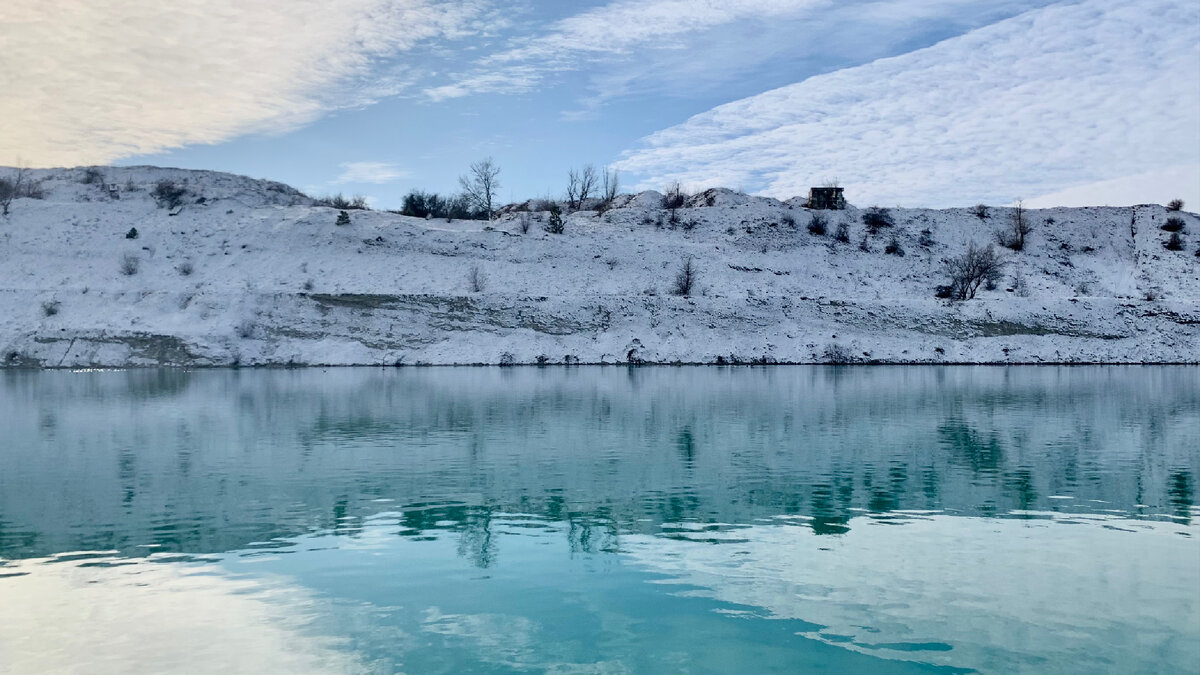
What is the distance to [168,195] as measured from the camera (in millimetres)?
90312

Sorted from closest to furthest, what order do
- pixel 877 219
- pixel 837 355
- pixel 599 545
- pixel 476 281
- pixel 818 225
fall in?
pixel 599 545, pixel 837 355, pixel 476 281, pixel 818 225, pixel 877 219

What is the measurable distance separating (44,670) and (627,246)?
77766 millimetres

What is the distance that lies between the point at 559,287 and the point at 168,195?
1697 inches

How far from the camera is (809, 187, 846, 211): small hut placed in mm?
100625

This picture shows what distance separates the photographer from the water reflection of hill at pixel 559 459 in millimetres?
14344

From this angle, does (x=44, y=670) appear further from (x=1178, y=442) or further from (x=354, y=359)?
(x=354, y=359)

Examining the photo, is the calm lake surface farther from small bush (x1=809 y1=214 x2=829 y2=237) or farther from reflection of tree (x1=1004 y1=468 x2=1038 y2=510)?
small bush (x1=809 y1=214 x2=829 y2=237)

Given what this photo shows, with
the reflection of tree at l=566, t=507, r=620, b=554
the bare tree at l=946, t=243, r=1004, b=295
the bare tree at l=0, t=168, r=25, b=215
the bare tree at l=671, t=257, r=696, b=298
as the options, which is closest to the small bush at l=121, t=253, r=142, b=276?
the bare tree at l=0, t=168, r=25, b=215

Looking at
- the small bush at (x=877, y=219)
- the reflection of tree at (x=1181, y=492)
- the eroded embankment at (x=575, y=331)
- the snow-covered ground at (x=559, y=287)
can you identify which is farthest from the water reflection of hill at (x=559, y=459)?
the small bush at (x=877, y=219)

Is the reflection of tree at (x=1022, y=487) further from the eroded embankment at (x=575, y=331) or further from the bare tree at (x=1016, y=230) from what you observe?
the bare tree at (x=1016, y=230)

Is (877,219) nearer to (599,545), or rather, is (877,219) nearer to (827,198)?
(827,198)

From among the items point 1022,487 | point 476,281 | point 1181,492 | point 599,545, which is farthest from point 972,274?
point 599,545

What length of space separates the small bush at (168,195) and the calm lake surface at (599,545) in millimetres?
68664

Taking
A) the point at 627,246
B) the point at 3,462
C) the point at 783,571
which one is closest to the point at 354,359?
the point at 627,246
